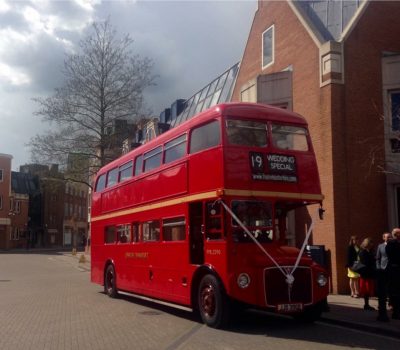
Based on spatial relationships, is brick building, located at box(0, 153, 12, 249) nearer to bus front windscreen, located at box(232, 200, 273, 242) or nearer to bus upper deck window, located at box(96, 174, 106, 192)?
bus upper deck window, located at box(96, 174, 106, 192)

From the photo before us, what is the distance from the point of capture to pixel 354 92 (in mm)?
16328

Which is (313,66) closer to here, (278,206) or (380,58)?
(380,58)

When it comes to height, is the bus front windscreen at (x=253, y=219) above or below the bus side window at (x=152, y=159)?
below

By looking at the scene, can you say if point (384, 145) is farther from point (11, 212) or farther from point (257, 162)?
point (11, 212)

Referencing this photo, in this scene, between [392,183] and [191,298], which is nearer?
[191,298]

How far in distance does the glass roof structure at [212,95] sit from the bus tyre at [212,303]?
1605cm

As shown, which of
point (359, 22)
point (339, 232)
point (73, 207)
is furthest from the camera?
point (73, 207)

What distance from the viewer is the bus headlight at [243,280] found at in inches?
384

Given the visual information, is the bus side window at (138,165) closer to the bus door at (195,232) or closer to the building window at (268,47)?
the bus door at (195,232)

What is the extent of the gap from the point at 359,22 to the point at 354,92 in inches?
89.4

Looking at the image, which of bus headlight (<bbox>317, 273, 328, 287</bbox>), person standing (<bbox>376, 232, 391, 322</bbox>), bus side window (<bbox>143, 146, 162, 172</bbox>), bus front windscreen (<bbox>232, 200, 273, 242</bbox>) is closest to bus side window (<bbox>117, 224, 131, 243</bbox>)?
bus side window (<bbox>143, 146, 162, 172</bbox>)

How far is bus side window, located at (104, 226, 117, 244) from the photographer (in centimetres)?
1666

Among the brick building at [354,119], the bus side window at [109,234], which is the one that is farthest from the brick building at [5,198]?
the brick building at [354,119]

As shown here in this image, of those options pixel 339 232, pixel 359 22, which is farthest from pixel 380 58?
pixel 339 232
